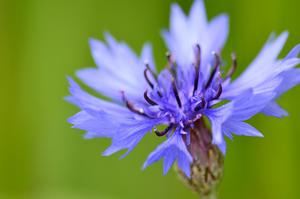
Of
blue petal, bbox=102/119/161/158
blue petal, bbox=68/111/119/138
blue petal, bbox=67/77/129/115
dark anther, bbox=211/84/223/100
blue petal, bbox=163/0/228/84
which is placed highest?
blue petal, bbox=163/0/228/84

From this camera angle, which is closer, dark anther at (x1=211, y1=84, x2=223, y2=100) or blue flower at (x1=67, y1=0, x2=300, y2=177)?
Result: blue flower at (x1=67, y1=0, x2=300, y2=177)

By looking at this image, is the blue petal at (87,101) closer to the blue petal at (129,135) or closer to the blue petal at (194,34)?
A: the blue petal at (129,135)

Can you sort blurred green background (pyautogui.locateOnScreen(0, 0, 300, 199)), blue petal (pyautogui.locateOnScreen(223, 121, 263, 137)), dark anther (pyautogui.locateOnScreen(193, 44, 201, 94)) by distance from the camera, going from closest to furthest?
blue petal (pyautogui.locateOnScreen(223, 121, 263, 137)), dark anther (pyautogui.locateOnScreen(193, 44, 201, 94)), blurred green background (pyautogui.locateOnScreen(0, 0, 300, 199))

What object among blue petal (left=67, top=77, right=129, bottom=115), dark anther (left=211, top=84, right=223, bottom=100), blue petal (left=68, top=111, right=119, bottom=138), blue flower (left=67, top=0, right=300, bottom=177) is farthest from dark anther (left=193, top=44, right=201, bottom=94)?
blue petal (left=68, top=111, right=119, bottom=138)

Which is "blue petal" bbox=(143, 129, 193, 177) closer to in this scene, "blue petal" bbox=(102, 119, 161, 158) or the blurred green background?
"blue petal" bbox=(102, 119, 161, 158)

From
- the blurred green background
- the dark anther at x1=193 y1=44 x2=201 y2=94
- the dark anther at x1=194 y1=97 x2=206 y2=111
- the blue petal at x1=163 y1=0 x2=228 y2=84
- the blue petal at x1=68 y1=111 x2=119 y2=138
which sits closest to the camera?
the blue petal at x1=68 y1=111 x2=119 y2=138

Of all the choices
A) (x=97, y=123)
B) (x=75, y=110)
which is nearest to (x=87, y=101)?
(x=97, y=123)

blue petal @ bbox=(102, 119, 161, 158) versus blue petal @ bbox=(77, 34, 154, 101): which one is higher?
blue petal @ bbox=(77, 34, 154, 101)
